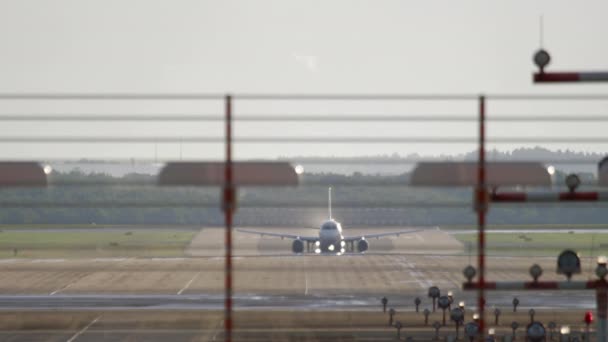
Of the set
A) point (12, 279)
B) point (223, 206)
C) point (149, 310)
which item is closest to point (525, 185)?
point (223, 206)

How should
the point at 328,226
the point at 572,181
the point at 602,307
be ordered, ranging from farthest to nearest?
the point at 328,226, the point at 602,307, the point at 572,181

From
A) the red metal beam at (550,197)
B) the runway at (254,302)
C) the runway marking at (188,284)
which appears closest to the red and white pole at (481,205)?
the red metal beam at (550,197)

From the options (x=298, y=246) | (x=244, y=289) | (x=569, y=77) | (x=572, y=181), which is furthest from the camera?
(x=298, y=246)

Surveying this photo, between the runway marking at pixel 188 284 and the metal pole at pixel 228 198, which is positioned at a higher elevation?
the metal pole at pixel 228 198

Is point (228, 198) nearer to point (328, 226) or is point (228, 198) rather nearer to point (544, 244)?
point (544, 244)

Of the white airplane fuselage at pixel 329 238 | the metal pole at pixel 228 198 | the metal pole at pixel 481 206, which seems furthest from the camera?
the white airplane fuselage at pixel 329 238

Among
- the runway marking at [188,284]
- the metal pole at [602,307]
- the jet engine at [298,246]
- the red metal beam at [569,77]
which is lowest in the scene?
the runway marking at [188,284]

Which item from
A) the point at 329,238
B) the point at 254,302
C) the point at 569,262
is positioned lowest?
the point at 254,302

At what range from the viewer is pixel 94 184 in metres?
15.3

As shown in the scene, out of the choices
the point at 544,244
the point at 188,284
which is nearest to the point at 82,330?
the point at 188,284

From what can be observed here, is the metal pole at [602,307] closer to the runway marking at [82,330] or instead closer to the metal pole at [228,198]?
the metal pole at [228,198]

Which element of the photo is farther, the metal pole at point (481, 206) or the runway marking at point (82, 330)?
the runway marking at point (82, 330)

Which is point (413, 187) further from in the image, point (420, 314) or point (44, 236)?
point (44, 236)

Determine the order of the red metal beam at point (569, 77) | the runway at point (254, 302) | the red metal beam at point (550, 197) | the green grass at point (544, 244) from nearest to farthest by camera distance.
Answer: the red metal beam at point (569, 77) → the red metal beam at point (550, 197) → the green grass at point (544, 244) → the runway at point (254, 302)
